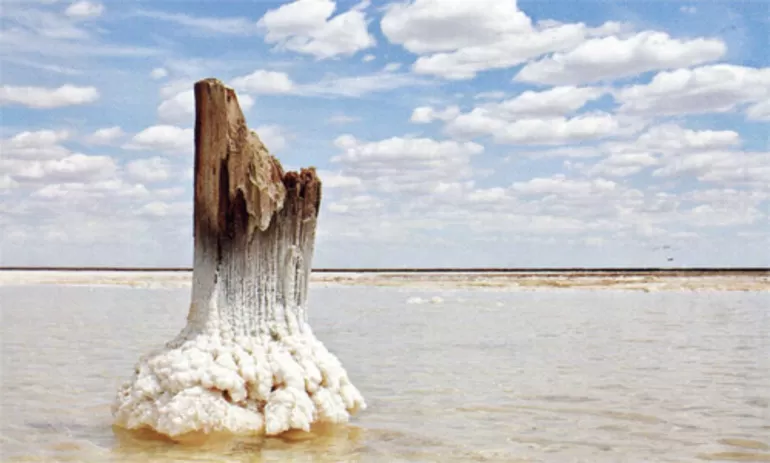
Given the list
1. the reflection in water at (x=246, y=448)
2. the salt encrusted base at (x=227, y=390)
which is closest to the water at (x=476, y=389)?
the reflection in water at (x=246, y=448)

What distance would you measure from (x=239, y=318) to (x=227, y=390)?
2.56 ft

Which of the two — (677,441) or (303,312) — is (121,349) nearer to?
(303,312)

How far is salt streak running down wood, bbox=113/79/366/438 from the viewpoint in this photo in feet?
25.7

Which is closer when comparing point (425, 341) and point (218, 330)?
point (218, 330)

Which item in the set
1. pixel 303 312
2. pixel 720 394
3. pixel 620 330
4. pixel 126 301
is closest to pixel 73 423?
pixel 303 312

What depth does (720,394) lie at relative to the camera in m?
10.1

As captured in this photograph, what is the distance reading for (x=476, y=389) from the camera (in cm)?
1061

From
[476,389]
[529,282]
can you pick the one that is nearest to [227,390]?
[476,389]

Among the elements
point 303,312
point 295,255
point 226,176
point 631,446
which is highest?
point 226,176

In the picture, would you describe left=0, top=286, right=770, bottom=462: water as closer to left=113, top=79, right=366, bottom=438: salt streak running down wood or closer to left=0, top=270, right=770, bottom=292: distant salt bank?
left=113, top=79, right=366, bottom=438: salt streak running down wood

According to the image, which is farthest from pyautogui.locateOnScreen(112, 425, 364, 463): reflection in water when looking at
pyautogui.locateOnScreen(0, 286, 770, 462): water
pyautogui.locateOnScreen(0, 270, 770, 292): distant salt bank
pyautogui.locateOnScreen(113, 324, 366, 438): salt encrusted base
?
pyautogui.locateOnScreen(0, 270, 770, 292): distant salt bank

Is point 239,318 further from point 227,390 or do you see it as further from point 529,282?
point 529,282

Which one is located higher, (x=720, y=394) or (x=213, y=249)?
(x=213, y=249)

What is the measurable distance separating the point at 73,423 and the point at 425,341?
8.27 m
